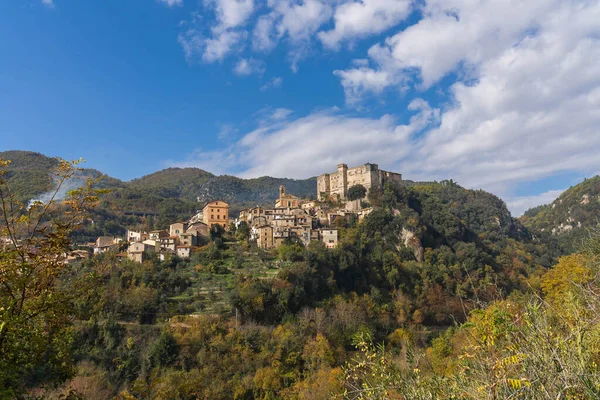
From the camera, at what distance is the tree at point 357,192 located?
5684 centimetres

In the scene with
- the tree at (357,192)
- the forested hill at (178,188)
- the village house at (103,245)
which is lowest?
the village house at (103,245)

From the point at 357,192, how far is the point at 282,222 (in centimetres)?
1355

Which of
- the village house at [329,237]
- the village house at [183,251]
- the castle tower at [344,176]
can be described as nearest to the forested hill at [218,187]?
the castle tower at [344,176]

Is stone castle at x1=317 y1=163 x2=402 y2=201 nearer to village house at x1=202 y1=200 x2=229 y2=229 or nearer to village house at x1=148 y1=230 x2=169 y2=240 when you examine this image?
village house at x1=202 y1=200 x2=229 y2=229

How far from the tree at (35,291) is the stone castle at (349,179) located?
52.6 meters

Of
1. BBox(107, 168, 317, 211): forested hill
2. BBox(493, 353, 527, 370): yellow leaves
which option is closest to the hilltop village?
BBox(493, 353, 527, 370): yellow leaves

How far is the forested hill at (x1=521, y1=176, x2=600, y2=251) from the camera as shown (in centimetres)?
8925

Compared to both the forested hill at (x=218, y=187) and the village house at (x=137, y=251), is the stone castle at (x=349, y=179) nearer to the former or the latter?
the village house at (x=137, y=251)

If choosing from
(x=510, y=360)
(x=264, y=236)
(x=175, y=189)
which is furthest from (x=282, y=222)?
(x=175, y=189)

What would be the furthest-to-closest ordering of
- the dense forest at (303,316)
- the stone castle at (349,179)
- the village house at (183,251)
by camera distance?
the stone castle at (349,179), the village house at (183,251), the dense forest at (303,316)

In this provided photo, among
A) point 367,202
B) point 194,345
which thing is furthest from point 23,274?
point 367,202

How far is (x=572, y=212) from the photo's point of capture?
95438mm

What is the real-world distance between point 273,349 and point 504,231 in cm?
6218

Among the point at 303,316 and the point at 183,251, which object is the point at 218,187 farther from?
the point at 303,316
